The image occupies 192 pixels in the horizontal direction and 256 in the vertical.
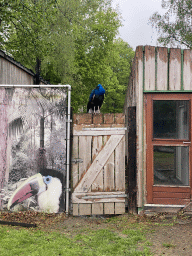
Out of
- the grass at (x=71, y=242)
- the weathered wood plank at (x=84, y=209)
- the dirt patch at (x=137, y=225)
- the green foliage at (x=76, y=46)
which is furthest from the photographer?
the green foliage at (x=76, y=46)

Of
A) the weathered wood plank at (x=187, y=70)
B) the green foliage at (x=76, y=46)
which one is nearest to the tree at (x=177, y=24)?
the green foliage at (x=76, y=46)

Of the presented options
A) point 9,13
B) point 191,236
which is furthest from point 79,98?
point 191,236

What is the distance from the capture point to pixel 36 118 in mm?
5148

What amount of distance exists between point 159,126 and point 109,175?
1.41 m

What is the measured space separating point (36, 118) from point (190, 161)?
3196 mm

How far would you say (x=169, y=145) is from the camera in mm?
5016

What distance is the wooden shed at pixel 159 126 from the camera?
500 centimetres

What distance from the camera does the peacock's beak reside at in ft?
16.6

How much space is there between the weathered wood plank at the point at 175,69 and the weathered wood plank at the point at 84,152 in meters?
1.97

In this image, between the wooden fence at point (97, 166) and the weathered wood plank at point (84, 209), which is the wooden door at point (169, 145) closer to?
the wooden fence at point (97, 166)

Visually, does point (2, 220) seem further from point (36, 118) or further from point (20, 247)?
point (36, 118)

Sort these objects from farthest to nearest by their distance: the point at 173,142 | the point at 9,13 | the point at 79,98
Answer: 1. the point at 79,98
2. the point at 9,13
3. the point at 173,142

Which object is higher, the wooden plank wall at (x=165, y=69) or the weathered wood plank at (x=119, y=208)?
the wooden plank wall at (x=165, y=69)

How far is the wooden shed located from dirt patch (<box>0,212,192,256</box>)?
308mm
